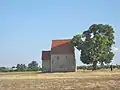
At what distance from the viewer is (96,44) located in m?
97.6

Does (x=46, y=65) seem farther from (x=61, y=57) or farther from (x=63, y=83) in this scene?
(x=63, y=83)

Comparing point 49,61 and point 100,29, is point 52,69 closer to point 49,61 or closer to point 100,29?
point 49,61

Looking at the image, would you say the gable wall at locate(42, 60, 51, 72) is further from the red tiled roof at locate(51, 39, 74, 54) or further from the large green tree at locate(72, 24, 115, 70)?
the large green tree at locate(72, 24, 115, 70)

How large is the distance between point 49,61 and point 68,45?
8.82 meters

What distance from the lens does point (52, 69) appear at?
349ft

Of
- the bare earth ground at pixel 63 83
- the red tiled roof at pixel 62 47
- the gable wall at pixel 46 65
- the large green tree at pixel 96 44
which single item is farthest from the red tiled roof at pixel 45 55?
the bare earth ground at pixel 63 83

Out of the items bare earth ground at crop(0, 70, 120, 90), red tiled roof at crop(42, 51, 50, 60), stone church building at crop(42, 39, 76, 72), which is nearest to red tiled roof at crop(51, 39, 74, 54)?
stone church building at crop(42, 39, 76, 72)

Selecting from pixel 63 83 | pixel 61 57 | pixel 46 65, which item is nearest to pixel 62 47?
pixel 61 57

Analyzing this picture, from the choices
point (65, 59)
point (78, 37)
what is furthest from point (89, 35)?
point (65, 59)

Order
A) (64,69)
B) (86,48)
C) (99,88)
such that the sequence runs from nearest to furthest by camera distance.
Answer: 1. (99,88)
2. (86,48)
3. (64,69)

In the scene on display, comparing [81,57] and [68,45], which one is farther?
[68,45]

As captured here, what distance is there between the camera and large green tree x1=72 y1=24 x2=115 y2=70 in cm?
9688

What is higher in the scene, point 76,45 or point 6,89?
point 76,45

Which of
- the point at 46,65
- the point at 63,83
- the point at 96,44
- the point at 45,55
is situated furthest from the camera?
the point at 45,55
